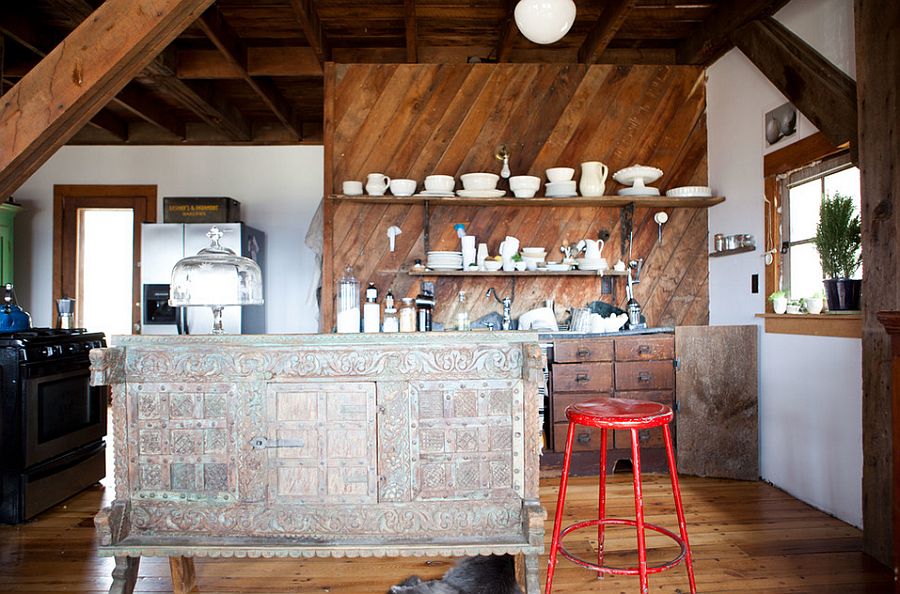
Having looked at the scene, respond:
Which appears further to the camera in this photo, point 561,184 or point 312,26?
point 561,184

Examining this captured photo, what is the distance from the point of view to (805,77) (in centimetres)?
311

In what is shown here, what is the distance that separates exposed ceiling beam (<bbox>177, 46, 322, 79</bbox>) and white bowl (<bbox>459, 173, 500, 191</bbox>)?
1.59 m

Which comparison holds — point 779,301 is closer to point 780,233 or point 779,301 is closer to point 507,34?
point 780,233

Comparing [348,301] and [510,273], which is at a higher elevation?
[510,273]

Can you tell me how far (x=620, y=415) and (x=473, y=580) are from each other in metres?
0.93

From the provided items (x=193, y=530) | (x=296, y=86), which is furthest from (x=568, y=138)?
(x=193, y=530)

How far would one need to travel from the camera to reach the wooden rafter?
9.37 ft

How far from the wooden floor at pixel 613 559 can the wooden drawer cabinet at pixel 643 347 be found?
3.19 ft

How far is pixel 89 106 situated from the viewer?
8.68 ft

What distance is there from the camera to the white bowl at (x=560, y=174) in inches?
164

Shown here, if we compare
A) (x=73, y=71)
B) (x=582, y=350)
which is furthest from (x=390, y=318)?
(x=73, y=71)

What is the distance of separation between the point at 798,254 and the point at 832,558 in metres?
1.73

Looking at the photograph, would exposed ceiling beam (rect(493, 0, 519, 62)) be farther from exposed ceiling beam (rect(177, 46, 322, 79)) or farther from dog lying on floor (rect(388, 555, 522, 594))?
dog lying on floor (rect(388, 555, 522, 594))

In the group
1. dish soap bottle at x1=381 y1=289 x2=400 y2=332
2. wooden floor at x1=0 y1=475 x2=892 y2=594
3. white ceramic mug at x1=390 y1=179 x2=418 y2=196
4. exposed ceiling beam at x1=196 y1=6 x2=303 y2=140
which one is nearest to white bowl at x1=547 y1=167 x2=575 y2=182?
white ceramic mug at x1=390 y1=179 x2=418 y2=196
